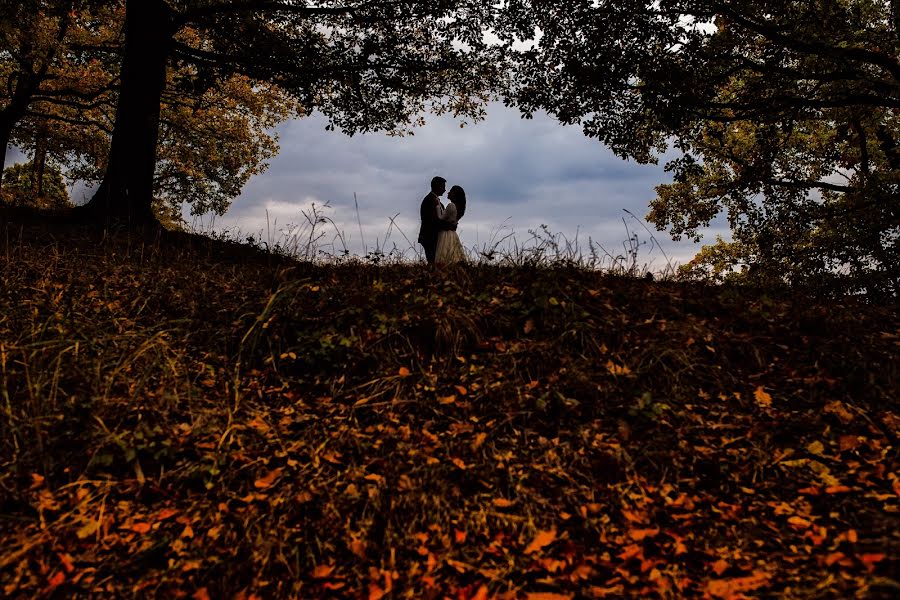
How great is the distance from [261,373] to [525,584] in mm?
3159

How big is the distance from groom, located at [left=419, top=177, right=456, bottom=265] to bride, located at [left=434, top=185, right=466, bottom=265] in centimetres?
9

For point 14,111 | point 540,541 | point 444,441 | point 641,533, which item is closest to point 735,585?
point 641,533

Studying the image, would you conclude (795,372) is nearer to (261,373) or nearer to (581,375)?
(581,375)

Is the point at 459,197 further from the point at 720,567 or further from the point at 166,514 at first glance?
the point at 720,567

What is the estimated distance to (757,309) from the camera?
6.12 metres

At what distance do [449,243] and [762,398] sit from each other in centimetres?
652

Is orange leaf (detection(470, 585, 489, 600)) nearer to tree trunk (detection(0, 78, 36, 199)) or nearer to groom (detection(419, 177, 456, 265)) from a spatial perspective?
groom (detection(419, 177, 456, 265))

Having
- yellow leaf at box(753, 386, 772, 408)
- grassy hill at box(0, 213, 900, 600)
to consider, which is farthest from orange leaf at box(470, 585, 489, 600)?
yellow leaf at box(753, 386, 772, 408)

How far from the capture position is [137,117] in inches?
439

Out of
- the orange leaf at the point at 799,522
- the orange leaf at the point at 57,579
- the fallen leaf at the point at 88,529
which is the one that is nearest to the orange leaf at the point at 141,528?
the fallen leaf at the point at 88,529

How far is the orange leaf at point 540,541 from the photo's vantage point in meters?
3.48

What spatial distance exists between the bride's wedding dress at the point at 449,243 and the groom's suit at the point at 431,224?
9cm

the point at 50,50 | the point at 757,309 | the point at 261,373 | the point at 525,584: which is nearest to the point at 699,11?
the point at 757,309

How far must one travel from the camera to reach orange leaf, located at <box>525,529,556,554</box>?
11.4 ft
